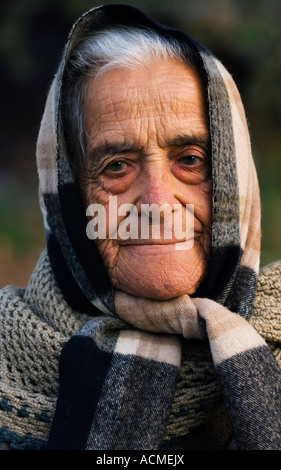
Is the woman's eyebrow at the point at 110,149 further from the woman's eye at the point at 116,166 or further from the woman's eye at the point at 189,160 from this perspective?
the woman's eye at the point at 189,160

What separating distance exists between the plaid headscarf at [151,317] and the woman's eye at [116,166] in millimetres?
141

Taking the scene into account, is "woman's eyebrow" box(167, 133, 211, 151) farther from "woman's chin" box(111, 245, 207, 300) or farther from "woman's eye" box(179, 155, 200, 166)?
"woman's chin" box(111, 245, 207, 300)

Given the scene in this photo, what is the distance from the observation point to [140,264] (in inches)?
75.7

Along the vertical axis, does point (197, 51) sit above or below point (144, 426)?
above

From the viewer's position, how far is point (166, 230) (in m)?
1.90

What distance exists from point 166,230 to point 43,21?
7.18 meters

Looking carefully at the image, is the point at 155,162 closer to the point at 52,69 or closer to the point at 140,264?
the point at 140,264

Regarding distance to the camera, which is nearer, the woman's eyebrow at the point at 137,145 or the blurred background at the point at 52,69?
the woman's eyebrow at the point at 137,145

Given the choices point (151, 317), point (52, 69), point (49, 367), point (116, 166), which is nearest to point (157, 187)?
point (116, 166)

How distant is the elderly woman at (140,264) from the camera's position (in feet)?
6.02

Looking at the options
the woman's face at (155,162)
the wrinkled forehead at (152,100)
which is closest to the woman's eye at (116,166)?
the woman's face at (155,162)

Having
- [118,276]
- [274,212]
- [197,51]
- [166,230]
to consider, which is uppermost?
[197,51]

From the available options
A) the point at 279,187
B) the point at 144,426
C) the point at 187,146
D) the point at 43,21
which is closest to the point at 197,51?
the point at 187,146

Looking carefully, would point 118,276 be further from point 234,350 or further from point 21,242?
point 21,242
